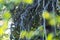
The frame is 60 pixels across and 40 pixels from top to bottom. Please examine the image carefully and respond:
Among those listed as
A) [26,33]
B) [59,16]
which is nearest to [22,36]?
[26,33]

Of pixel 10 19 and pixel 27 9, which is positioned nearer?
pixel 27 9

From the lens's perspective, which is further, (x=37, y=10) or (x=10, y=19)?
(x=10, y=19)

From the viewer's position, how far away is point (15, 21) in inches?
54.0

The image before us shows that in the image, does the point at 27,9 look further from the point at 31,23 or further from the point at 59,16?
the point at 59,16

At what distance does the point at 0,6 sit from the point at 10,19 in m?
0.11

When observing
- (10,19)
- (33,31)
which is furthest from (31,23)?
(10,19)

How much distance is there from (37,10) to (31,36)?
173mm

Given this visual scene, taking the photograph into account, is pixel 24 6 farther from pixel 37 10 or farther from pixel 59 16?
pixel 59 16

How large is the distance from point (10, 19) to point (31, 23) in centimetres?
16

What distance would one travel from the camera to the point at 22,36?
1.34 m

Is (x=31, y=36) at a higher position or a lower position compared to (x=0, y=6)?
lower

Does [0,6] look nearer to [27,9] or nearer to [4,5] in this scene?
[4,5]

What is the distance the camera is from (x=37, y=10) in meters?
1.29

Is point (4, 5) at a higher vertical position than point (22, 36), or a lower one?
higher
